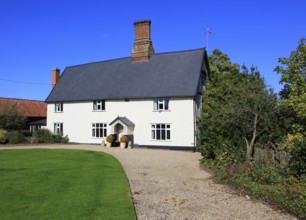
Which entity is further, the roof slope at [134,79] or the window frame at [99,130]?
the window frame at [99,130]

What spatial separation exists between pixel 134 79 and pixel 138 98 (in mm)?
3048

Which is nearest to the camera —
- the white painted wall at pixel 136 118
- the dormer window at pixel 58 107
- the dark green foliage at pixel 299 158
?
the dark green foliage at pixel 299 158

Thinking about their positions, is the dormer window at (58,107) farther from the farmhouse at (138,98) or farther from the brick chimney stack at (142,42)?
the brick chimney stack at (142,42)

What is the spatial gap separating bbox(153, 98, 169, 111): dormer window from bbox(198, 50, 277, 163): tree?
30.7 ft

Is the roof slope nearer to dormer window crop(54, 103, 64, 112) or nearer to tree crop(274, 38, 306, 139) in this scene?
dormer window crop(54, 103, 64, 112)

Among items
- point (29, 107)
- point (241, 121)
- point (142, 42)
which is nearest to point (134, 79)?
point (142, 42)

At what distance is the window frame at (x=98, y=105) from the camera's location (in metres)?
32.8

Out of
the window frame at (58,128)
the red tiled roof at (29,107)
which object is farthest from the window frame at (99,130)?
the red tiled roof at (29,107)

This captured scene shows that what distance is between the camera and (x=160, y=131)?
2886 cm

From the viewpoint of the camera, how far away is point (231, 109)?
16297mm

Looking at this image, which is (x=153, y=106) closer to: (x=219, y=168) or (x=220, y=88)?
(x=220, y=88)

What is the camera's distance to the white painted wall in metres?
27.7

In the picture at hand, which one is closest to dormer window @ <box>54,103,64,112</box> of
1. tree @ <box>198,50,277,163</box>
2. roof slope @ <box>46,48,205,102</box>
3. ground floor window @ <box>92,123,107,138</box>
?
roof slope @ <box>46,48,205,102</box>

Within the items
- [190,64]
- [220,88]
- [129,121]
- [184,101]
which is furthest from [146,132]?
[220,88]
